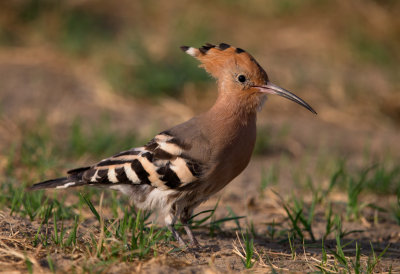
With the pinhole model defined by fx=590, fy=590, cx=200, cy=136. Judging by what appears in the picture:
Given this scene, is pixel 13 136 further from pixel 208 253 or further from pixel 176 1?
pixel 176 1

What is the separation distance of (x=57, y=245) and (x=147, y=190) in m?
0.53

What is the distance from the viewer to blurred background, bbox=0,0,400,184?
14.6 ft

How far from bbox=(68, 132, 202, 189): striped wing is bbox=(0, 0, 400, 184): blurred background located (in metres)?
0.91

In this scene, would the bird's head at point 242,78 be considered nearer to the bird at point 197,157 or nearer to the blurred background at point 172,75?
the bird at point 197,157

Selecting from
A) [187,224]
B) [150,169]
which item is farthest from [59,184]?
[187,224]

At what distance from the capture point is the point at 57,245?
235 centimetres

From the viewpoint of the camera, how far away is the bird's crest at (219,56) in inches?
111

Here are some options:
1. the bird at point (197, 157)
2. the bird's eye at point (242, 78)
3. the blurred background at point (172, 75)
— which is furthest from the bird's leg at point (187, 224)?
the blurred background at point (172, 75)

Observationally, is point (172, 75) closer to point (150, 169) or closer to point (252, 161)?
point (252, 161)

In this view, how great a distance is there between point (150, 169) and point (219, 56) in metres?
0.66

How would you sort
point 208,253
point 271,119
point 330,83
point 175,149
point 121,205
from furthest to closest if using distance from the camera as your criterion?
point 330,83, point 271,119, point 121,205, point 175,149, point 208,253

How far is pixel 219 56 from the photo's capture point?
287 centimetres

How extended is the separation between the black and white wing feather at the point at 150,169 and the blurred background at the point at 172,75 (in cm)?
86

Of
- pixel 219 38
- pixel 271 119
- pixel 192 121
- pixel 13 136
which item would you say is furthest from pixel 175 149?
pixel 219 38
